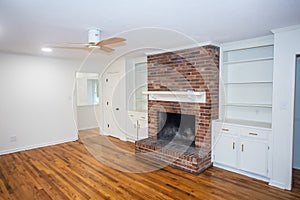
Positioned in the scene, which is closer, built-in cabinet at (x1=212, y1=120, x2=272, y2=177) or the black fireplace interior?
built-in cabinet at (x1=212, y1=120, x2=272, y2=177)

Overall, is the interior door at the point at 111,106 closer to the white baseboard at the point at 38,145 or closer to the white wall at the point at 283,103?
the white baseboard at the point at 38,145

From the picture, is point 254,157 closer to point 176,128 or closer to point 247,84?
point 247,84

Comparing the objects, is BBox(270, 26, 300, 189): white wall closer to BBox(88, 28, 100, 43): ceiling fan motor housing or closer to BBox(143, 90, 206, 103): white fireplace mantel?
BBox(143, 90, 206, 103): white fireplace mantel

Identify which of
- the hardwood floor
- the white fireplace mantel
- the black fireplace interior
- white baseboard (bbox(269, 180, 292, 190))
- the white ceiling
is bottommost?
the hardwood floor

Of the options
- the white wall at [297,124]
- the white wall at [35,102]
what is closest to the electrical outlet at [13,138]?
the white wall at [35,102]

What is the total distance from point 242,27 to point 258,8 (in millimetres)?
648

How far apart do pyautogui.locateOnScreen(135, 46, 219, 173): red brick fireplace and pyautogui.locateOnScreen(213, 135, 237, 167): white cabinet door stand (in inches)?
5.8

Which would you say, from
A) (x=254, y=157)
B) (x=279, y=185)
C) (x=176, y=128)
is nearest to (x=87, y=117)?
(x=176, y=128)

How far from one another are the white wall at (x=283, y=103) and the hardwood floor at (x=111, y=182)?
289mm

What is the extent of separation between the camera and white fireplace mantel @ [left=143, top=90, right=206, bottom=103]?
3546 millimetres

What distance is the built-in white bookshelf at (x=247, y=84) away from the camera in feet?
11.0

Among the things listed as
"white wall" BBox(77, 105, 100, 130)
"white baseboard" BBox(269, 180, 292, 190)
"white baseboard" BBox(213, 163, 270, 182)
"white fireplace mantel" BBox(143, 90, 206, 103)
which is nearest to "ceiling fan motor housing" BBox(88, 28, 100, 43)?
"white fireplace mantel" BBox(143, 90, 206, 103)

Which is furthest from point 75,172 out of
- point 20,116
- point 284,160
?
point 284,160

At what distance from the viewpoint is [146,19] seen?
7.54 ft
